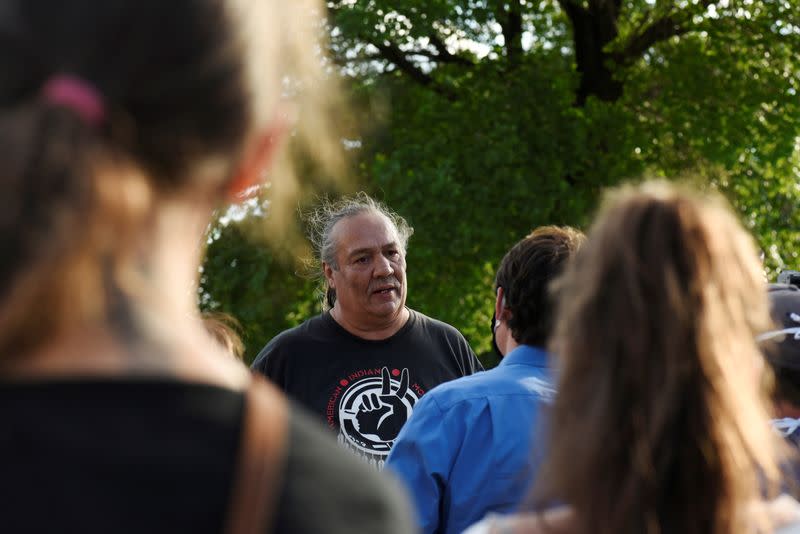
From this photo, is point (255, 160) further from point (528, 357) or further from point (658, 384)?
point (528, 357)

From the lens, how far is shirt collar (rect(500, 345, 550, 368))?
296 centimetres

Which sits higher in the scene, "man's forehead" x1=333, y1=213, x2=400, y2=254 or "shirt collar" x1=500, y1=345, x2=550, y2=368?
"man's forehead" x1=333, y1=213, x2=400, y2=254

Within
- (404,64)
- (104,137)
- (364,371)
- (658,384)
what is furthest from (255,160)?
(404,64)

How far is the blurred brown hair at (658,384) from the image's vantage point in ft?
4.97

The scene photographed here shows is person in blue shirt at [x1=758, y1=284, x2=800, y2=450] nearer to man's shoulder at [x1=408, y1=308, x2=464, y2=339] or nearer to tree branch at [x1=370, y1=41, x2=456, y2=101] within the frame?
man's shoulder at [x1=408, y1=308, x2=464, y2=339]

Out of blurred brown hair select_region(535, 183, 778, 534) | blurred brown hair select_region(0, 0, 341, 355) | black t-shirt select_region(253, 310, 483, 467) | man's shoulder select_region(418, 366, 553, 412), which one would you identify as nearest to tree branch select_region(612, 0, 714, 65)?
black t-shirt select_region(253, 310, 483, 467)

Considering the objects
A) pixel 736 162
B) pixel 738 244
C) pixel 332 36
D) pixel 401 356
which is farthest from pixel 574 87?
pixel 738 244

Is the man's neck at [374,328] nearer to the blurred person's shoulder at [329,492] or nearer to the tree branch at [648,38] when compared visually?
the blurred person's shoulder at [329,492]

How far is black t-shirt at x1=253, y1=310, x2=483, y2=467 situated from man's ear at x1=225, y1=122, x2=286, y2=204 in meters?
3.34

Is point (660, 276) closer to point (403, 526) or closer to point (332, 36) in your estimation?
point (403, 526)

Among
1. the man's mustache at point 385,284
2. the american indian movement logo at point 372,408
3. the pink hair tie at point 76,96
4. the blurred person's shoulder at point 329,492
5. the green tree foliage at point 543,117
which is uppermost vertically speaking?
the green tree foliage at point 543,117

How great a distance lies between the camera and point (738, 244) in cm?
161

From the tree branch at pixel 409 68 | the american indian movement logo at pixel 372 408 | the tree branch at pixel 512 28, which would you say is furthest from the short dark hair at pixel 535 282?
the tree branch at pixel 409 68

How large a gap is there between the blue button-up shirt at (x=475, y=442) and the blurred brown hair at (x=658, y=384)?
1.32m
